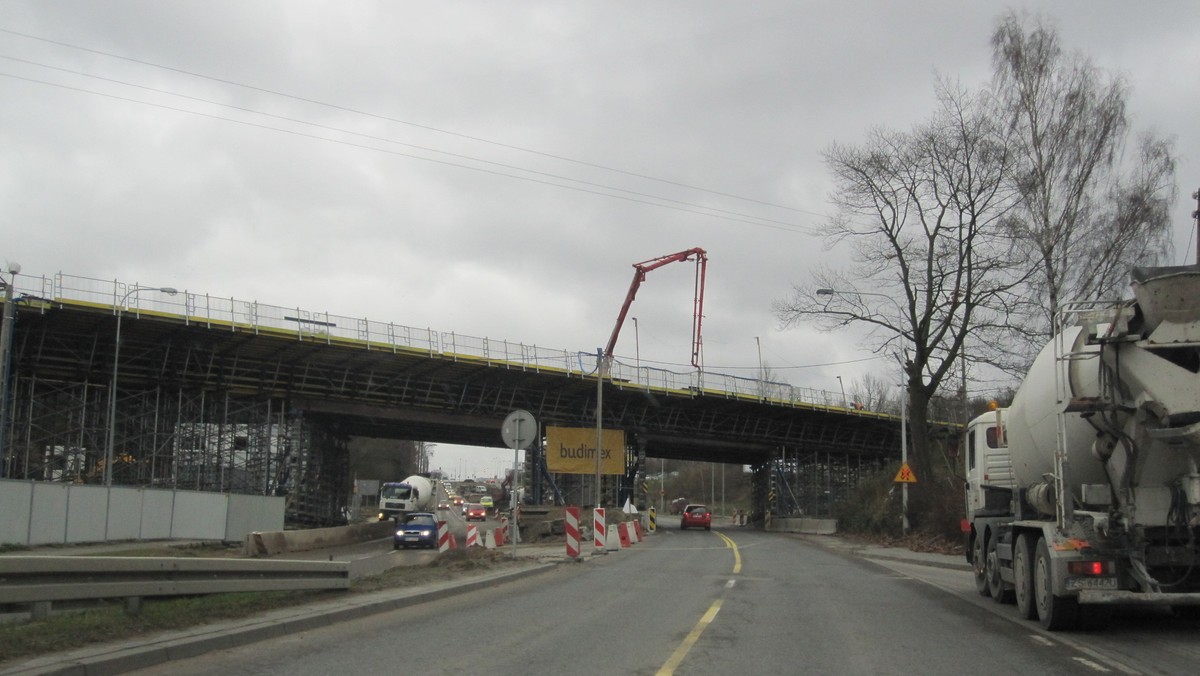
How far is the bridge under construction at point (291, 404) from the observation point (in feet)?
146

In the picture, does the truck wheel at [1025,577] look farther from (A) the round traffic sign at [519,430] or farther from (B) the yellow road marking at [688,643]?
(A) the round traffic sign at [519,430]

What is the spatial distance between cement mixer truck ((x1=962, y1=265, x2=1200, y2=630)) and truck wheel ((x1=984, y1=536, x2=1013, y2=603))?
7.83ft

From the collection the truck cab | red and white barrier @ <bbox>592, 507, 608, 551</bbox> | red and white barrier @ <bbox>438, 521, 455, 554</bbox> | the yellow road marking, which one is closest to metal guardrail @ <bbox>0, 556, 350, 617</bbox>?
the yellow road marking

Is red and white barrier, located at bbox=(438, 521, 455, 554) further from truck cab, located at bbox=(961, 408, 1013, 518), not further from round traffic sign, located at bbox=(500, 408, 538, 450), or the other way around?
truck cab, located at bbox=(961, 408, 1013, 518)

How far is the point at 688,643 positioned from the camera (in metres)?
9.75

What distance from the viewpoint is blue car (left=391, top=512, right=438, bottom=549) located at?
121 ft

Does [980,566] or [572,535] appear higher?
[980,566]

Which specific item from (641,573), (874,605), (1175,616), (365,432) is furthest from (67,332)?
(1175,616)

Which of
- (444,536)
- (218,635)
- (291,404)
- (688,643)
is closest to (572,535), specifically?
(444,536)

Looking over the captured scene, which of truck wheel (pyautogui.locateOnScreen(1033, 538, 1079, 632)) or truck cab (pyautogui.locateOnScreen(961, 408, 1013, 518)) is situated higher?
truck cab (pyautogui.locateOnScreen(961, 408, 1013, 518))

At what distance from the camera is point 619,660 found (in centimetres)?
870

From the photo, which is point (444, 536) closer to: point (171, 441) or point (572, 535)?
point (572, 535)

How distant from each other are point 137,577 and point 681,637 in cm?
564

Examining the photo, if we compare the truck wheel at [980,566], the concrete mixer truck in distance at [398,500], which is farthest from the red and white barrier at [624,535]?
the concrete mixer truck in distance at [398,500]
